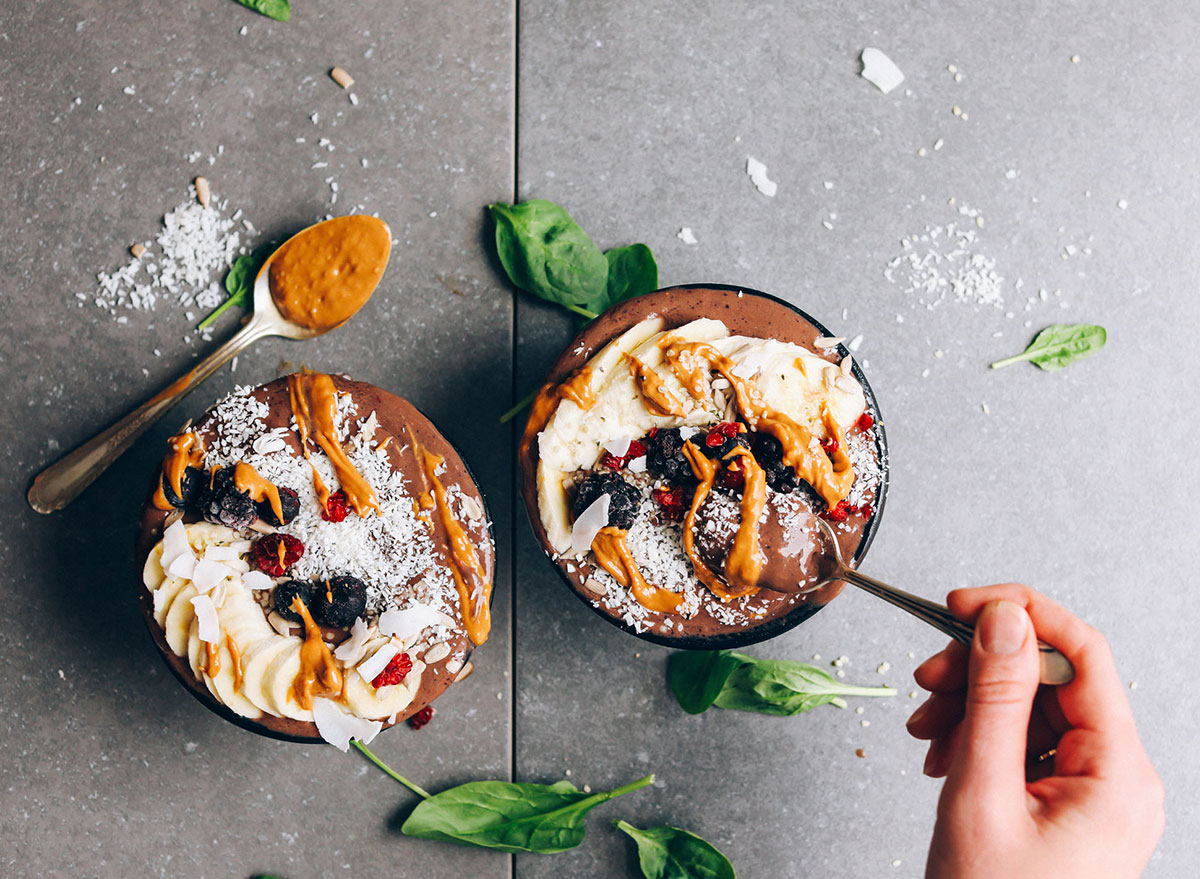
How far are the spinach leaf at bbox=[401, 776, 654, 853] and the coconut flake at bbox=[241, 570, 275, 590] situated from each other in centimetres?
62

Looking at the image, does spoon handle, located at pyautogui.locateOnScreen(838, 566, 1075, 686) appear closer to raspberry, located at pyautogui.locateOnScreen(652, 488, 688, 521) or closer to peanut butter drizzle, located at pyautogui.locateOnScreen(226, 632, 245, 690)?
raspberry, located at pyautogui.locateOnScreen(652, 488, 688, 521)

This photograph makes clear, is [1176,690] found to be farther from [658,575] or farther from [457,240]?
[457,240]

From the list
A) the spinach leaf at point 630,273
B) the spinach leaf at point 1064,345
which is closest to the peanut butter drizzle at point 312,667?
the spinach leaf at point 630,273

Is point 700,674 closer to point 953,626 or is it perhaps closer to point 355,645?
point 953,626

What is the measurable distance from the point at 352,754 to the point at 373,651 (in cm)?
51

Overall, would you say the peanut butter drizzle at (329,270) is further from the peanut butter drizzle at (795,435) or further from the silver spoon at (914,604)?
the silver spoon at (914,604)

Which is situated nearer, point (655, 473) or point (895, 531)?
point (655, 473)

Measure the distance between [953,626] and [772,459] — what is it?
0.36m

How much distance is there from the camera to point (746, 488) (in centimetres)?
132

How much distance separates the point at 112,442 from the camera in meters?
1.69

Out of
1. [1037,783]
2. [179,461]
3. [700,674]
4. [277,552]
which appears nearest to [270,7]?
[179,461]

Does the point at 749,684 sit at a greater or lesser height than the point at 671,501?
lesser

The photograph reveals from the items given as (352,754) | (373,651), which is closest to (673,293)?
(373,651)

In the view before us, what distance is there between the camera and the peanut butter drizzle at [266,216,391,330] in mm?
1713
